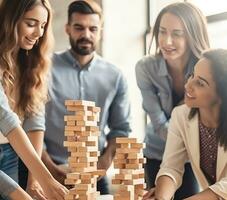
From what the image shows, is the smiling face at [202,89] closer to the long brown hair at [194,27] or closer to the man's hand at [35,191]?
the long brown hair at [194,27]

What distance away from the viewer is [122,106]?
272cm

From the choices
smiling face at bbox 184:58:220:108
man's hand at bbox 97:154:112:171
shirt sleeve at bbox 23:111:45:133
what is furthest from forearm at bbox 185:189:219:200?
man's hand at bbox 97:154:112:171

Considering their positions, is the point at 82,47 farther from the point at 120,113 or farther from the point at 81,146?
the point at 81,146

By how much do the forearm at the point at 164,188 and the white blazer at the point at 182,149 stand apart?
0.02m

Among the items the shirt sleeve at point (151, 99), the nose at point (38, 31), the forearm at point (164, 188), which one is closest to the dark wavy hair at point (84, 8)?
the shirt sleeve at point (151, 99)

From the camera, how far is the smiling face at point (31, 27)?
197 cm

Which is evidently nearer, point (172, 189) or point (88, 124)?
point (88, 124)

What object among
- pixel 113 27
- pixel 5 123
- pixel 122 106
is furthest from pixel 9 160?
pixel 113 27

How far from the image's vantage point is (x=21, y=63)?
2107 mm

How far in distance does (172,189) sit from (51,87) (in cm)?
101

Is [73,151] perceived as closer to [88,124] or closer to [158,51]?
[88,124]

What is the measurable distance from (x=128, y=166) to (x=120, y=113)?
3.82 feet

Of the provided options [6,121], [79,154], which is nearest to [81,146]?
[79,154]

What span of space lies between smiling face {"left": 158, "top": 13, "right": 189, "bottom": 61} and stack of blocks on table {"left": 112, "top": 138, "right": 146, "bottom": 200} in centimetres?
77
